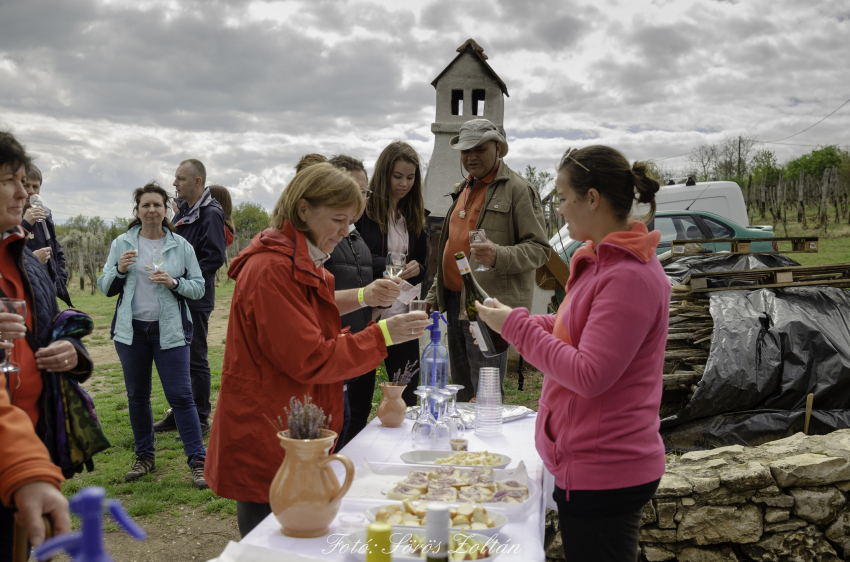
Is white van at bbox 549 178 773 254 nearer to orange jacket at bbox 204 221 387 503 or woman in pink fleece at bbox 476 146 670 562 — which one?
woman in pink fleece at bbox 476 146 670 562

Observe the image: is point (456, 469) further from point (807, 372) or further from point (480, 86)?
point (480, 86)

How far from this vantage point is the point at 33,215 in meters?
4.41

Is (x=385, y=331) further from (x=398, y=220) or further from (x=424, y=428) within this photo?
(x=398, y=220)

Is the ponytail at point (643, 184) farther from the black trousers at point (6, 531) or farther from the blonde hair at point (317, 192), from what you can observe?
the black trousers at point (6, 531)

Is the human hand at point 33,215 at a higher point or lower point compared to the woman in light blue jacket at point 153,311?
higher

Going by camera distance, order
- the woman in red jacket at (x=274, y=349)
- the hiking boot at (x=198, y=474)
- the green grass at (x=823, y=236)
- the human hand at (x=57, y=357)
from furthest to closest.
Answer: the green grass at (x=823, y=236)
the hiking boot at (x=198, y=474)
the woman in red jacket at (x=274, y=349)
the human hand at (x=57, y=357)

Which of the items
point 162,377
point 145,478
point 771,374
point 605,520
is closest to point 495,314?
point 605,520

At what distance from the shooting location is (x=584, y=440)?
1.67 metres

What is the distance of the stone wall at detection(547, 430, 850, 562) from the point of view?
10.4 feet

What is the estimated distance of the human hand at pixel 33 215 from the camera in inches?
173

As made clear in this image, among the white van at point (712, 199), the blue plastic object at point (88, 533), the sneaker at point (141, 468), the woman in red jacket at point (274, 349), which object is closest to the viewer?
the blue plastic object at point (88, 533)

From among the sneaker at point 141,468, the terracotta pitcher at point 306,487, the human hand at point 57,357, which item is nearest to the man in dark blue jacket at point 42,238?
the sneaker at point 141,468

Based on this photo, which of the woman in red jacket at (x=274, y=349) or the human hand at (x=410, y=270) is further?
the human hand at (x=410, y=270)

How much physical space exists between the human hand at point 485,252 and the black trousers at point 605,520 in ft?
5.49
